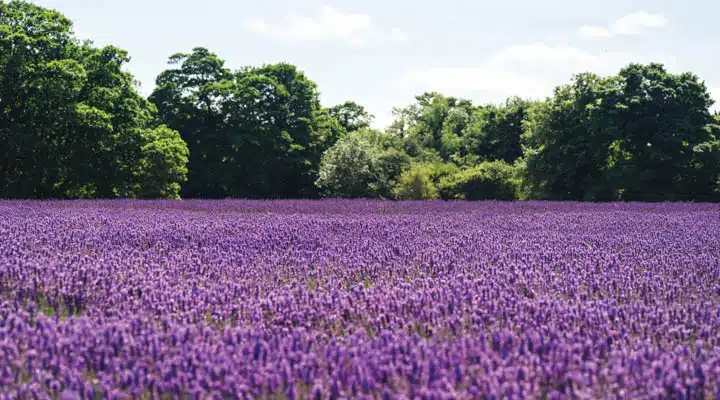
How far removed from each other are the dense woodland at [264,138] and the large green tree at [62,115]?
50 millimetres

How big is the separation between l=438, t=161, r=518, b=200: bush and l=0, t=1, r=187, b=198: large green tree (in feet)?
43.4

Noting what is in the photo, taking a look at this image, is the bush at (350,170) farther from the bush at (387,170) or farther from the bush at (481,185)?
the bush at (481,185)

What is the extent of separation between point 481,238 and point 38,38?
21778 mm

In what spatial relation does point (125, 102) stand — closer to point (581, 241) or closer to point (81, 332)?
point (581, 241)

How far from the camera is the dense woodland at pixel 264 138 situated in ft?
77.0

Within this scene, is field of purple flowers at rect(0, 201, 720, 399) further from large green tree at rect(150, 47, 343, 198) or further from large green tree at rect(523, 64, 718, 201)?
large green tree at rect(150, 47, 343, 198)

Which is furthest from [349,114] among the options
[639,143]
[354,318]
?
[354,318]

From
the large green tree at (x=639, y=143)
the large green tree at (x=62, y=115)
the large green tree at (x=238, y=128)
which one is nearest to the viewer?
the large green tree at (x=62, y=115)

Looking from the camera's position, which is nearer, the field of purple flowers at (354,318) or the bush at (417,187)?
the field of purple flowers at (354,318)

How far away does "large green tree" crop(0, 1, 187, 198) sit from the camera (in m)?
22.9

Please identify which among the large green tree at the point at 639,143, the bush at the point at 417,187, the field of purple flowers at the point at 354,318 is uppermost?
the large green tree at the point at 639,143

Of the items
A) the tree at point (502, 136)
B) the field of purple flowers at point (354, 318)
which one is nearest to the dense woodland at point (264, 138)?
the tree at point (502, 136)

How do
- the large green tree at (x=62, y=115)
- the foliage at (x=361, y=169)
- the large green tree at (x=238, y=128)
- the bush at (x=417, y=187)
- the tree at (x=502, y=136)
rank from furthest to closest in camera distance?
the tree at (x=502, y=136)
the large green tree at (x=238, y=128)
the foliage at (x=361, y=169)
the bush at (x=417, y=187)
the large green tree at (x=62, y=115)

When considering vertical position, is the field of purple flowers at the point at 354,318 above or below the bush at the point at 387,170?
below
